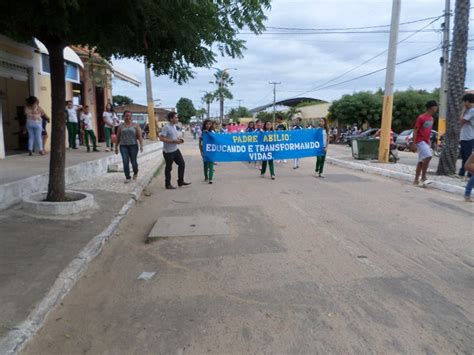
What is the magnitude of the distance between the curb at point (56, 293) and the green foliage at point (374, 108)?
41.0 meters

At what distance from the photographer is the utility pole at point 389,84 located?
15555 millimetres

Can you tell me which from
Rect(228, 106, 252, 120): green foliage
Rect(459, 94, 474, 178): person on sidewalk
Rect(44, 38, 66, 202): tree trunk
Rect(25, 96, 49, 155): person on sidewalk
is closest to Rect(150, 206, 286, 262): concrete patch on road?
Rect(44, 38, 66, 202): tree trunk

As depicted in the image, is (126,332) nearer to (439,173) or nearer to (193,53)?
(193,53)

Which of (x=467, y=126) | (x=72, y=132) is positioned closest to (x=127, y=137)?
(x=72, y=132)

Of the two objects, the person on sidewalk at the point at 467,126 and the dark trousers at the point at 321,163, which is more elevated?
the person on sidewalk at the point at 467,126

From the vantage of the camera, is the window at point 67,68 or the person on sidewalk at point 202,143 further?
the window at point 67,68

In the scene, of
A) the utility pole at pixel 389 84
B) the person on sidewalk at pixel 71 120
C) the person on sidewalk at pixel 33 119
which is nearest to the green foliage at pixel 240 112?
the utility pole at pixel 389 84

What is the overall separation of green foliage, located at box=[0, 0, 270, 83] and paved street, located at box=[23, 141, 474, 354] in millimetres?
2706

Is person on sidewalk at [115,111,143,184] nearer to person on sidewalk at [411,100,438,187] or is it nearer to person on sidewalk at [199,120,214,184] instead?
person on sidewalk at [199,120,214,184]

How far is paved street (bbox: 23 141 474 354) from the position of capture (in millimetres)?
3379

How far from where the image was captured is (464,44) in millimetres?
12406

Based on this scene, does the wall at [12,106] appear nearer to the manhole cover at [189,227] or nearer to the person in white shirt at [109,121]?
the person in white shirt at [109,121]

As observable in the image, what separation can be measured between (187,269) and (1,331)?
2.04m

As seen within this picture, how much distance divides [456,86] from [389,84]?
3619 mm
